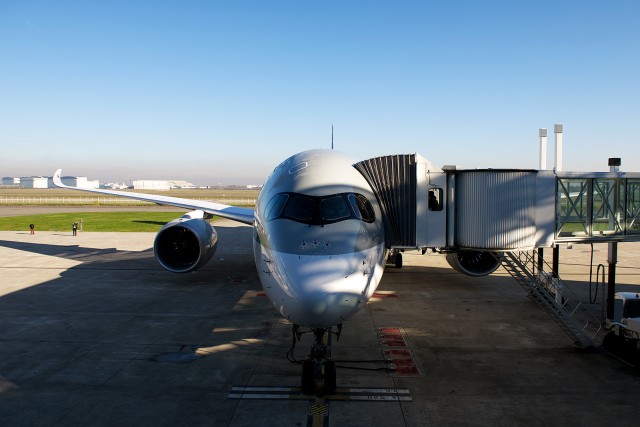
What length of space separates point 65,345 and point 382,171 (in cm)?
836

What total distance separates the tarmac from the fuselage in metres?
1.84

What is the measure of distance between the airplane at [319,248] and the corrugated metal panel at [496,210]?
8.24 ft

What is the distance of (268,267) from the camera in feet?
26.5

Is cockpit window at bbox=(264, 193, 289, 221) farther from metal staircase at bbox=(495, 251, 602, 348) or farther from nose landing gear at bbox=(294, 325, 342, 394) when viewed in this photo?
metal staircase at bbox=(495, 251, 602, 348)

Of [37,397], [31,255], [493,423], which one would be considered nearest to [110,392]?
[37,397]

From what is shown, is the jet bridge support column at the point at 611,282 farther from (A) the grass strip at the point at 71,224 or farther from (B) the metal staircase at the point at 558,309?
(A) the grass strip at the point at 71,224

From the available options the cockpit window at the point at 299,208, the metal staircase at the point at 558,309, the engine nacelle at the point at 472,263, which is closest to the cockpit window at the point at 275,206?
the cockpit window at the point at 299,208

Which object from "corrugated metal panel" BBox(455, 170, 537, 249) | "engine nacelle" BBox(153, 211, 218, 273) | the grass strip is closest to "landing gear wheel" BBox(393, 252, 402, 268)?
"engine nacelle" BBox(153, 211, 218, 273)

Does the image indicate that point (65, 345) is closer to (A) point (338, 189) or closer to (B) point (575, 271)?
(A) point (338, 189)

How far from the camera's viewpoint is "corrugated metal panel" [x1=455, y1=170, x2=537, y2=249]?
1106 cm

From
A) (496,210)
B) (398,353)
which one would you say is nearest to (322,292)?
(398,353)

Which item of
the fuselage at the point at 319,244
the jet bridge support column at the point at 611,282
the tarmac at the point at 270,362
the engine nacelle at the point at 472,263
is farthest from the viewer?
the engine nacelle at the point at 472,263

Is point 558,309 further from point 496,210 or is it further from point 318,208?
point 318,208

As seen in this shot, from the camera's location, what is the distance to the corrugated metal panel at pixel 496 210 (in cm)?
1106
